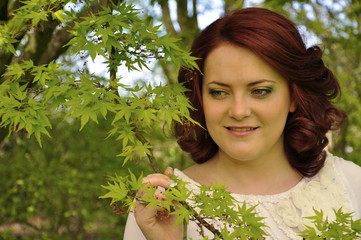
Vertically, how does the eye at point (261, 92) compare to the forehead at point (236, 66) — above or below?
below

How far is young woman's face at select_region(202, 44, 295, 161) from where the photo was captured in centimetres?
207

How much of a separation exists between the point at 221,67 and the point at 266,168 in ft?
1.80

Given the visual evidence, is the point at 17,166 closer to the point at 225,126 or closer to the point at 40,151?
the point at 40,151

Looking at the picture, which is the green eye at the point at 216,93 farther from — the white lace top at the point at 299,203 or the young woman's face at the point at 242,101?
the white lace top at the point at 299,203

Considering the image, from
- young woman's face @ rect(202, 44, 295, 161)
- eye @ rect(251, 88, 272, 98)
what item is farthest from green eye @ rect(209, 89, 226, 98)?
eye @ rect(251, 88, 272, 98)

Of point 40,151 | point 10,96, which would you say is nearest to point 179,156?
point 40,151

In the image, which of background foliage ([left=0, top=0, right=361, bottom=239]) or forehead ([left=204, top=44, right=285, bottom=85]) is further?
background foliage ([left=0, top=0, right=361, bottom=239])

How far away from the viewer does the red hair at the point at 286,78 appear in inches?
84.7

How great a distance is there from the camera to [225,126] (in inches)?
84.3

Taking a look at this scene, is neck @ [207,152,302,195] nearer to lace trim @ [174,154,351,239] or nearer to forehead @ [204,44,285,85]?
lace trim @ [174,154,351,239]

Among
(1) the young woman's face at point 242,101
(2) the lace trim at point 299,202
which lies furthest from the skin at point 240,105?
(2) the lace trim at point 299,202

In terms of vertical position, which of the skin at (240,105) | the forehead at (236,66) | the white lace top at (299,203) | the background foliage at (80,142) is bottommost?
the background foliage at (80,142)

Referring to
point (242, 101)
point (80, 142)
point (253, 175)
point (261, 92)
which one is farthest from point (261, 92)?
point (80, 142)

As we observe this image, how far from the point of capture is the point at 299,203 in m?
2.35
